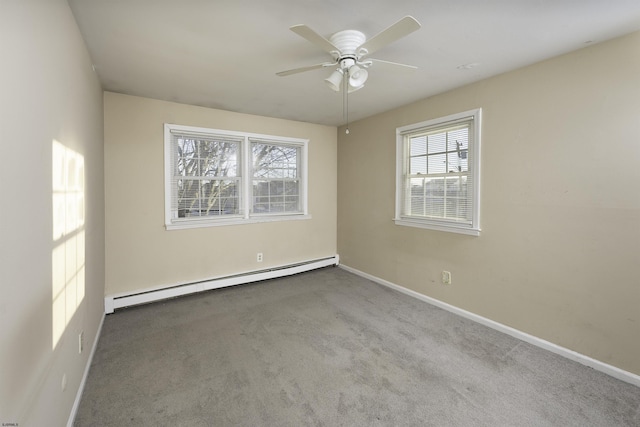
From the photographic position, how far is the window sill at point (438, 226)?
308cm

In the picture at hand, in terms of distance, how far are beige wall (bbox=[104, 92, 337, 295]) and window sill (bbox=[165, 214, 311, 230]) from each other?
2.6 inches

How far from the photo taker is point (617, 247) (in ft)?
7.09

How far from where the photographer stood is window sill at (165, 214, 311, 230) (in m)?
3.71

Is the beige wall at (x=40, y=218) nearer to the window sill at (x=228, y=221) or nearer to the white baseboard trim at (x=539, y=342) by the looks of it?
the window sill at (x=228, y=221)

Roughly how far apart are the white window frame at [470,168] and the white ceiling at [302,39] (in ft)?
1.20

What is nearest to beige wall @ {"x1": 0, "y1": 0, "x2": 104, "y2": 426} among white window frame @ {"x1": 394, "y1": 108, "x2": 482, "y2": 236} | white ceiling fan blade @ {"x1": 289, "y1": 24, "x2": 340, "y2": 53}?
white ceiling fan blade @ {"x1": 289, "y1": 24, "x2": 340, "y2": 53}

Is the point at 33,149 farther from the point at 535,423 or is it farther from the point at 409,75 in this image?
the point at 535,423

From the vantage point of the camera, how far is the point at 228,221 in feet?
13.3

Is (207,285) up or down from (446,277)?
down

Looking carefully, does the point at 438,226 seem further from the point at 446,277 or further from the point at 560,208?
the point at 560,208

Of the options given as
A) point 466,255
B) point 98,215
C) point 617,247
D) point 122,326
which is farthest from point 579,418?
point 98,215

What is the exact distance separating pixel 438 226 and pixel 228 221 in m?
2.78

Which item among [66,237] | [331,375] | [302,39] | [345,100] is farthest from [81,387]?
[345,100]

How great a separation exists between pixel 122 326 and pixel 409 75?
382 cm
